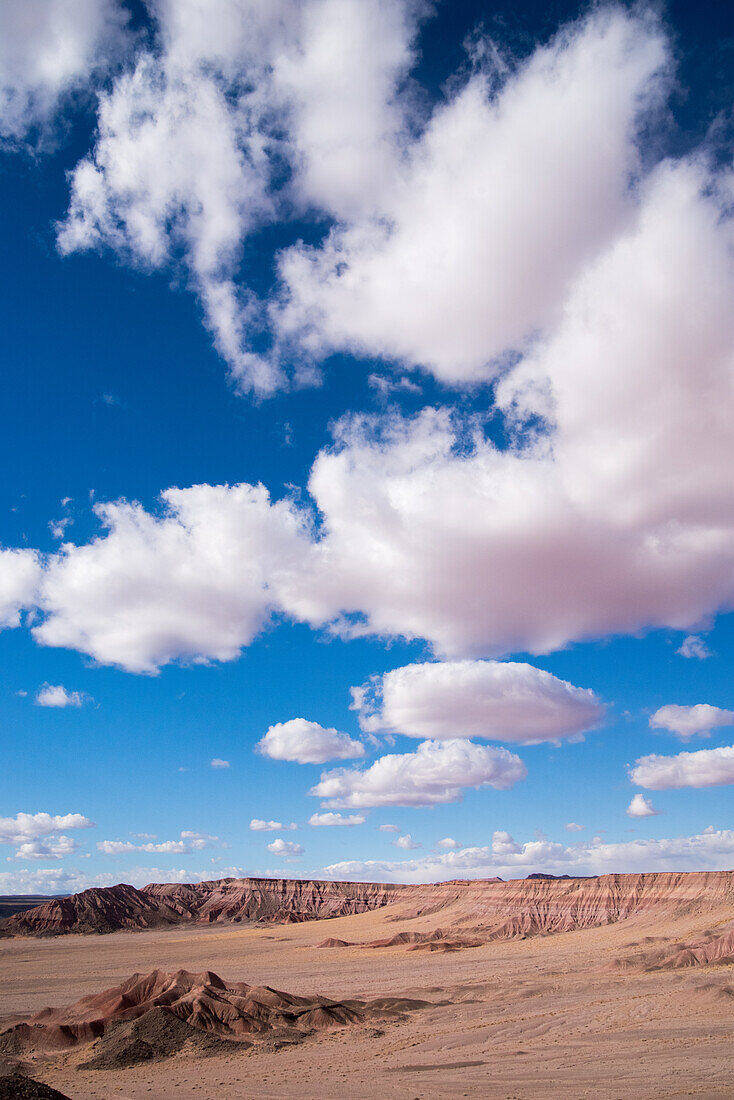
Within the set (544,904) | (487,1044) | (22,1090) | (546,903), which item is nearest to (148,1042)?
(487,1044)

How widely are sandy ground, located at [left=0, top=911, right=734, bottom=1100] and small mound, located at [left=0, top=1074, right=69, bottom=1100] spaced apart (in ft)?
38.7

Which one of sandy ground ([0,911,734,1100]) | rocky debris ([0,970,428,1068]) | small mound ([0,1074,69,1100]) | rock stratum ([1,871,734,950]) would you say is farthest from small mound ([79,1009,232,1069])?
rock stratum ([1,871,734,950])

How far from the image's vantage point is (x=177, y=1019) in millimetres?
39750

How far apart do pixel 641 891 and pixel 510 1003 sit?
88859 mm

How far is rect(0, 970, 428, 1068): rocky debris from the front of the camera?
122 feet

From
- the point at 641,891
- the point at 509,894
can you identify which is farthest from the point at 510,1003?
the point at 509,894

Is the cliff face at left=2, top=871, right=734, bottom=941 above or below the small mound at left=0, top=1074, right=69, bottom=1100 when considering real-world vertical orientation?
below

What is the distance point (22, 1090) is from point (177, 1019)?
76.8 feet

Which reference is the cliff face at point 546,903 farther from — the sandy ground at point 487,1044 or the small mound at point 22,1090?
the small mound at point 22,1090

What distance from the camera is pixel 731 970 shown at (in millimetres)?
56750

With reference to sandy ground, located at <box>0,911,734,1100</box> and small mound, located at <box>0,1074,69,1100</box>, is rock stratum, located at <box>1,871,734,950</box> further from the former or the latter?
small mound, located at <box>0,1074,69,1100</box>

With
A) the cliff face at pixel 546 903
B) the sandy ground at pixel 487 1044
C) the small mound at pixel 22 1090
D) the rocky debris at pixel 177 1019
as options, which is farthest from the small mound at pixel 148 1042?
the cliff face at pixel 546 903

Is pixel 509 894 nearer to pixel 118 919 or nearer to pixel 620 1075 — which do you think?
pixel 118 919

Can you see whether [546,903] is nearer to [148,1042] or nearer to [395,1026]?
[395,1026]
